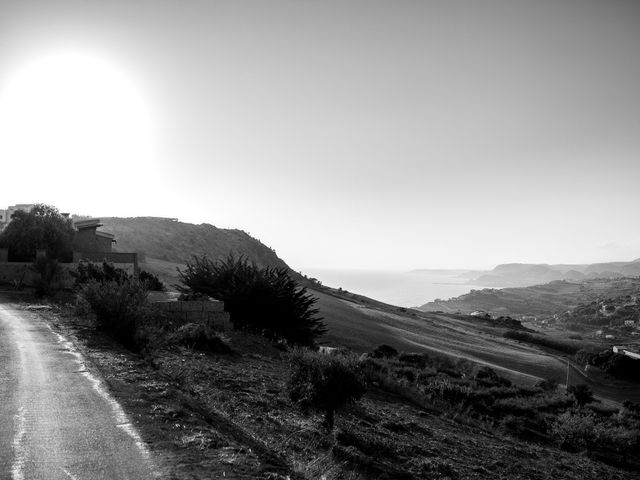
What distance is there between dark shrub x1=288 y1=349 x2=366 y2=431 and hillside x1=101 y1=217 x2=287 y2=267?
1888 inches

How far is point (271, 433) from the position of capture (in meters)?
8.52

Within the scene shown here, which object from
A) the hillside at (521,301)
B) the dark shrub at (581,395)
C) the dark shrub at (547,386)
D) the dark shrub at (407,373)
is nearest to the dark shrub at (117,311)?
the dark shrub at (407,373)

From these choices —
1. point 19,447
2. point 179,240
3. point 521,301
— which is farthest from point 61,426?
point 521,301

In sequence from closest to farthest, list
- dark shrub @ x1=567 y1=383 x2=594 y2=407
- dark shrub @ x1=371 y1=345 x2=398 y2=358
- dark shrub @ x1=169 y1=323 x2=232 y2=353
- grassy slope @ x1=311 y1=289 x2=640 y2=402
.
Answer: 1. dark shrub @ x1=169 y1=323 x2=232 y2=353
2. dark shrub @ x1=567 y1=383 x2=594 y2=407
3. dark shrub @ x1=371 y1=345 x2=398 y2=358
4. grassy slope @ x1=311 y1=289 x2=640 y2=402

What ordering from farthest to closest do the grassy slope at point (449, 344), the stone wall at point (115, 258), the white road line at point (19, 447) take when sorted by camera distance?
the grassy slope at point (449, 344) → the stone wall at point (115, 258) → the white road line at point (19, 447)

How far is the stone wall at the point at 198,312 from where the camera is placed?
20031 millimetres

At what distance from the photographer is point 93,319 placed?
50.4 ft

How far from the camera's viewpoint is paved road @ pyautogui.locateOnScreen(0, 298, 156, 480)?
5.36 m

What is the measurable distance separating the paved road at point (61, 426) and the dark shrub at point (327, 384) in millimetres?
3678

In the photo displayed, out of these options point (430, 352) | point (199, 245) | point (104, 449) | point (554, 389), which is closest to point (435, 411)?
point (104, 449)

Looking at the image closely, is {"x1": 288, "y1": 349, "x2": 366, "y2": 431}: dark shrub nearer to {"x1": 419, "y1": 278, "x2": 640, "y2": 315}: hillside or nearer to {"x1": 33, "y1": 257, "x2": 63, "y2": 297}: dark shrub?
{"x1": 33, "y1": 257, "x2": 63, "y2": 297}: dark shrub

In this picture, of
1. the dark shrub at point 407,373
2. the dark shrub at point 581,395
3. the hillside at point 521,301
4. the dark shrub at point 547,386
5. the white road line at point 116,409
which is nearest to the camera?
the white road line at point 116,409

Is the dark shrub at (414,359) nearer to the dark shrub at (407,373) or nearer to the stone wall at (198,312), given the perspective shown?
the dark shrub at (407,373)

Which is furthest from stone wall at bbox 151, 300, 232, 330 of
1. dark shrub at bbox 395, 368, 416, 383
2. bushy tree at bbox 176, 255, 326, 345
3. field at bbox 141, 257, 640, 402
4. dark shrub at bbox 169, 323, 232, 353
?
field at bbox 141, 257, 640, 402
